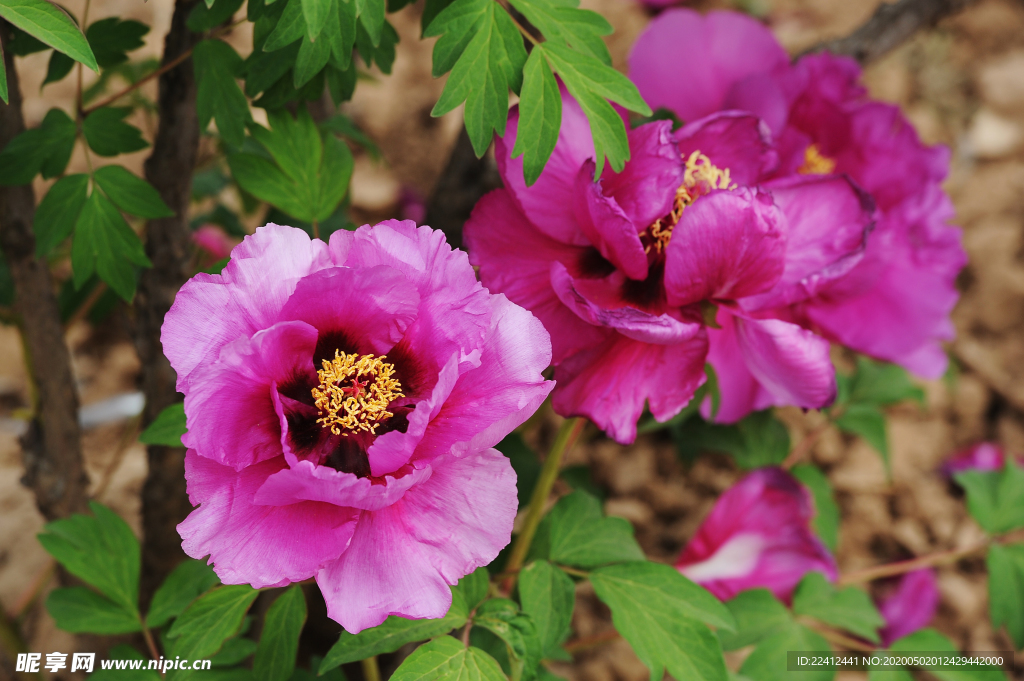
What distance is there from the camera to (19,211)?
3.07 feet

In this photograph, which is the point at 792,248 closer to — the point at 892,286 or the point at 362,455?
the point at 892,286

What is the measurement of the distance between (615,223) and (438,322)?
0.18 meters

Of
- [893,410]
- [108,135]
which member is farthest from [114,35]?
[893,410]

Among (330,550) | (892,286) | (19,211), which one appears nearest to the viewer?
(330,550)

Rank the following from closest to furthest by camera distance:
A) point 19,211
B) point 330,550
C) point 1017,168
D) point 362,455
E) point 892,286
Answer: point 330,550
point 362,455
point 19,211
point 892,286
point 1017,168

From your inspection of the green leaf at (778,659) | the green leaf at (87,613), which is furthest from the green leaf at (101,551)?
the green leaf at (778,659)

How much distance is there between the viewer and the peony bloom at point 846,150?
0.95 m

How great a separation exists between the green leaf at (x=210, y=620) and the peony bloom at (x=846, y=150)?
0.70 metres

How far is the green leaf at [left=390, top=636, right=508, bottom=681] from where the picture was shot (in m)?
0.64

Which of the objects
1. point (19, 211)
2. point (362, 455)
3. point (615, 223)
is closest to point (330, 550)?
point (362, 455)

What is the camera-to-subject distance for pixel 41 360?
104 cm

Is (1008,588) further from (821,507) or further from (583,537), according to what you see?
(583,537)

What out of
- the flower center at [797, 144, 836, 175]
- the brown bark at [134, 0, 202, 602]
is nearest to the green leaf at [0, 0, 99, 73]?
the brown bark at [134, 0, 202, 602]

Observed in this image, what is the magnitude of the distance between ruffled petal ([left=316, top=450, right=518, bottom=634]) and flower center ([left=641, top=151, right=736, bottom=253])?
0.97ft
